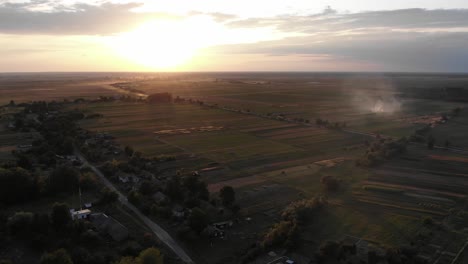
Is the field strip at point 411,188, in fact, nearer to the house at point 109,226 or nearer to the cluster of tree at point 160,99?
the house at point 109,226

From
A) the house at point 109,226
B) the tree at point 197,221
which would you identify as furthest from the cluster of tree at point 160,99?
the tree at point 197,221

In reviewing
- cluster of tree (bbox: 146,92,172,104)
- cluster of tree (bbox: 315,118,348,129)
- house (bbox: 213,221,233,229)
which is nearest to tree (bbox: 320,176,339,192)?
house (bbox: 213,221,233,229)

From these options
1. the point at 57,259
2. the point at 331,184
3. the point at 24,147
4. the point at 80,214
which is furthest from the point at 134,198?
the point at 24,147

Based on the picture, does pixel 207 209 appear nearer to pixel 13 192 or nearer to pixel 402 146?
pixel 13 192

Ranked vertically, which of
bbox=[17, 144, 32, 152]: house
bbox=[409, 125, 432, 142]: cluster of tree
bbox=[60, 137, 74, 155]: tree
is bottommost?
bbox=[409, 125, 432, 142]: cluster of tree

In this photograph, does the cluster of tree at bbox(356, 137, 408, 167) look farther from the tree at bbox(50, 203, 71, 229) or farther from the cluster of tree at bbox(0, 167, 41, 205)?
the cluster of tree at bbox(0, 167, 41, 205)

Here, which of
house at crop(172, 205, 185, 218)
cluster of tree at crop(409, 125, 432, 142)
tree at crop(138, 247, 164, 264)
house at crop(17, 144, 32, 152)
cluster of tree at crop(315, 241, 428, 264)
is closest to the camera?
tree at crop(138, 247, 164, 264)

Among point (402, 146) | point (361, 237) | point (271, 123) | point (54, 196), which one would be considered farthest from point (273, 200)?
point (271, 123)

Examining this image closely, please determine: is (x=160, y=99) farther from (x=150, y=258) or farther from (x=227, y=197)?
(x=150, y=258)
